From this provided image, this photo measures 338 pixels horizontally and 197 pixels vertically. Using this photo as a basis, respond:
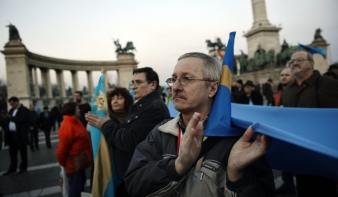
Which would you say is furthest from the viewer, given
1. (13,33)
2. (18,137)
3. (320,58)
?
(13,33)

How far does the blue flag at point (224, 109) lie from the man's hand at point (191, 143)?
172 mm

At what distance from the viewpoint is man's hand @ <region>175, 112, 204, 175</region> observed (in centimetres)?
121

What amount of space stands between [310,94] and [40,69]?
1387 inches

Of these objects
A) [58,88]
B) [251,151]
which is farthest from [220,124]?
[58,88]

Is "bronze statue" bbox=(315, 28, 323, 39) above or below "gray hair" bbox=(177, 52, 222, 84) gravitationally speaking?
above

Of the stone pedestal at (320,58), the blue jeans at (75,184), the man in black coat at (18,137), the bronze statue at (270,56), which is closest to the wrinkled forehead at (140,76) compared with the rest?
the blue jeans at (75,184)

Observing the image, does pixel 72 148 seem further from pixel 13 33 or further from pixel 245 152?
pixel 13 33

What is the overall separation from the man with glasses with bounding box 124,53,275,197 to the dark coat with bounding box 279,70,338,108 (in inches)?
69.5

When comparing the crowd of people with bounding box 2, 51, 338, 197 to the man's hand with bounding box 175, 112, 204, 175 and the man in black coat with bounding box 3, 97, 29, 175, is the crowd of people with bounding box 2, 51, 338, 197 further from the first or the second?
the man in black coat with bounding box 3, 97, 29, 175

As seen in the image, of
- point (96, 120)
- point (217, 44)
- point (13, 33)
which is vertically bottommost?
point (96, 120)

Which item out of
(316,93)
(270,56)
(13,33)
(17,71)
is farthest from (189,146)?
(13,33)

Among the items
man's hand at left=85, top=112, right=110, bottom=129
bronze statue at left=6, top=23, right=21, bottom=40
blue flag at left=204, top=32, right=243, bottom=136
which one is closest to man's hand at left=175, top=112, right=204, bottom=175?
blue flag at left=204, top=32, right=243, bottom=136

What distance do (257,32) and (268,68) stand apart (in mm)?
3728

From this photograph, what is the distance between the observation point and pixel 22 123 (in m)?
6.72
